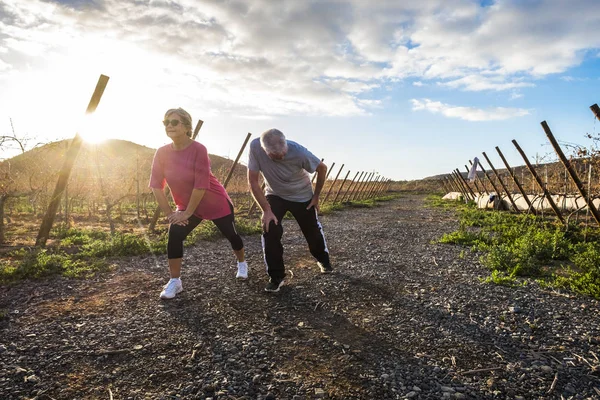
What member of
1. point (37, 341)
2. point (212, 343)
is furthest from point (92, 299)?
point (212, 343)

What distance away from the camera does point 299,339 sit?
303 centimetres

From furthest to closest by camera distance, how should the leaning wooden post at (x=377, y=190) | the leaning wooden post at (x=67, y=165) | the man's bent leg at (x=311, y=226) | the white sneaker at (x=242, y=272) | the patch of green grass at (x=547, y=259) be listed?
the leaning wooden post at (x=377, y=190)
the leaning wooden post at (x=67, y=165)
the white sneaker at (x=242, y=272)
the patch of green grass at (x=547, y=259)
the man's bent leg at (x=311, y=226)

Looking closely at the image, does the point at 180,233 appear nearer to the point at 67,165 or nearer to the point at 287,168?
the point at 287,168

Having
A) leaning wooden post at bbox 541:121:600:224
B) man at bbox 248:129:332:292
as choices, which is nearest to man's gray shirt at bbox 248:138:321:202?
man at bbox 248:129:332:292

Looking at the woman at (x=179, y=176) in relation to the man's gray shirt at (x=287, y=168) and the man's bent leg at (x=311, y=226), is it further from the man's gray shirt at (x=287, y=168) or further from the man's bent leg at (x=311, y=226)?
the man's bent leg at (x=311, y=226)

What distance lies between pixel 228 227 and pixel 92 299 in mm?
1738

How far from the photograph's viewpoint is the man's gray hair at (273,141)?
12.3 ft

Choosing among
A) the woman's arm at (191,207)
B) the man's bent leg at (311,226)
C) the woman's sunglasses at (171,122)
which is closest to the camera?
the woman's sunglasses at (171,122)

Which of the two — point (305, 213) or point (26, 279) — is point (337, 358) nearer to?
point (305, 213)

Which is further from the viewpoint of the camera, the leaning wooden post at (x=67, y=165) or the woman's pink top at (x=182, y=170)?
the leaning wooden post at (x=67, y=165)

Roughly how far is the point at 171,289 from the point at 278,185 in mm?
1689

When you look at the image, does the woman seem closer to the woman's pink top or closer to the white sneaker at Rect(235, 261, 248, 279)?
the woman's pink top

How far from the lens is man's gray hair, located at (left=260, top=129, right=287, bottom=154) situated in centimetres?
375

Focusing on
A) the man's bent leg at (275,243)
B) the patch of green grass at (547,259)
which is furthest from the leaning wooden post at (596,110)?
the man's bent leg at (275,243)
